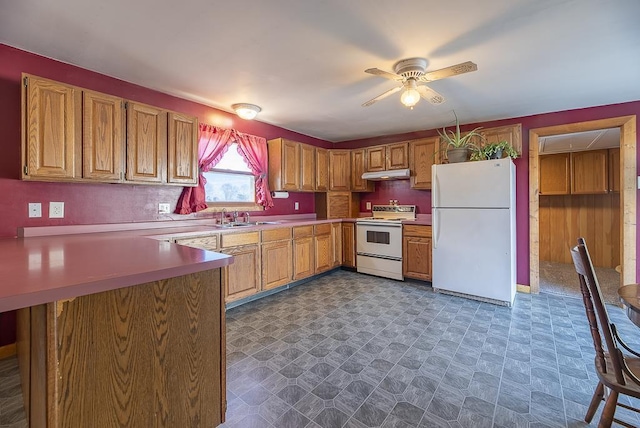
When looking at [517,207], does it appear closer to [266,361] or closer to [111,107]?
[266,361]

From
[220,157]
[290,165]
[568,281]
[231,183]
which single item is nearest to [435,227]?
A: [290,165]

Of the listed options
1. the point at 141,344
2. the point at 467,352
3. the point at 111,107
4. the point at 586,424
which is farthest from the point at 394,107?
the point at 141,344

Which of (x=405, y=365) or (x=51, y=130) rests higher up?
(x=51, y=130)

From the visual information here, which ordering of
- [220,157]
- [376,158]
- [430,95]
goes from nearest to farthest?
1. [430,95]
2. [220,157]
3. [376,158]

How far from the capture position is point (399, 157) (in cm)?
437

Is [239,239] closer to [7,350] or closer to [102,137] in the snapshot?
[102,137]

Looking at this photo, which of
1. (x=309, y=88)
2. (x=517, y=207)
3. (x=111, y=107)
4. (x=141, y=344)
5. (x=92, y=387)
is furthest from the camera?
(x=517, y=207)

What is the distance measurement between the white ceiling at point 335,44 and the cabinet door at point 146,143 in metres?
0.34

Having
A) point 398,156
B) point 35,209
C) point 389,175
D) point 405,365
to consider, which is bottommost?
point 405,365

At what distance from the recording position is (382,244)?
4.16 metres

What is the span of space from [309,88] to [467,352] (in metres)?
2.75

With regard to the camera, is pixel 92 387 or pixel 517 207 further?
pixel 517 207

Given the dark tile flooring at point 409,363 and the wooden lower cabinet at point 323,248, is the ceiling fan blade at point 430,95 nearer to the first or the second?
the dark tile flooring at point 409,363

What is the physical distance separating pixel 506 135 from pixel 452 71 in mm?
2151
